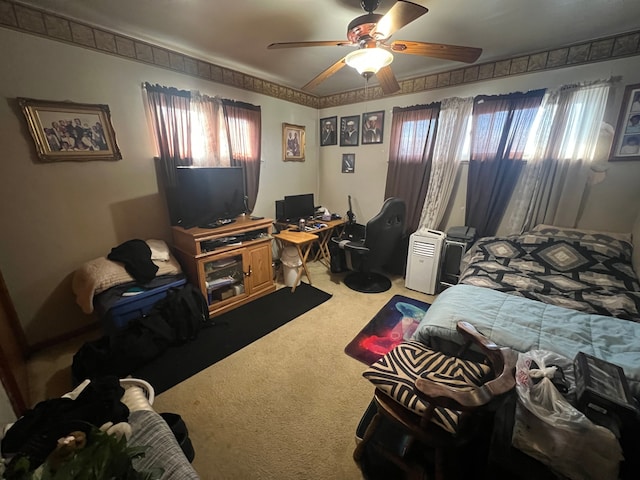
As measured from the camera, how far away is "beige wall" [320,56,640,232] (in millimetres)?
2166

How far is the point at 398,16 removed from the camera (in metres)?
1.37

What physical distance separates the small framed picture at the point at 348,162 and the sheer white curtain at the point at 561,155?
6.79 ft

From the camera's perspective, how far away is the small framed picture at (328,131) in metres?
3.93

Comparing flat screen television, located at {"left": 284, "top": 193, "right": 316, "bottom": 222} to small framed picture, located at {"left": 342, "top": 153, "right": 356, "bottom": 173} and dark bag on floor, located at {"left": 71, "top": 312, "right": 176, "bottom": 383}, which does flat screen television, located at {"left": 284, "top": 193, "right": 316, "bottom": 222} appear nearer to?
small framed picture, located at {"left": 342, "top": 153, "right": 356, "bottom": 173}

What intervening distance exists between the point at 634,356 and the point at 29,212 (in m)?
3.84

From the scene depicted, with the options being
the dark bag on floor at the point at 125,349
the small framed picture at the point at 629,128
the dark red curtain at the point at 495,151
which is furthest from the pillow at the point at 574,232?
the dark bag on floor at the point at 125,349

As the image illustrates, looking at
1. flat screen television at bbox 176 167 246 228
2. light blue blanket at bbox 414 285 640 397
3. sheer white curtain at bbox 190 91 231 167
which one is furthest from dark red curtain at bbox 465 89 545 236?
sheer white curtain at bbox 190 91 231 167

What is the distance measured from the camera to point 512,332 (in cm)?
136

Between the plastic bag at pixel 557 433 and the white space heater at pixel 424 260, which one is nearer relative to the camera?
the plastic bag at pixel 557 433

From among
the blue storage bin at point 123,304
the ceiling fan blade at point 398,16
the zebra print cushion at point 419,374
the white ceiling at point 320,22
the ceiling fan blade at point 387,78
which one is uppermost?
the white ceiling at point 320,22

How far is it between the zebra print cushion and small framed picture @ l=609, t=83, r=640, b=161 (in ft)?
7.93

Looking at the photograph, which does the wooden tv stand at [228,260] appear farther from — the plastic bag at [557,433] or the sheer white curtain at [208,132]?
the plastic bag at [557,433]

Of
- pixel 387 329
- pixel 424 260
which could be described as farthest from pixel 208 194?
pixel 424 260

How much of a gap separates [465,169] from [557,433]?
268cm
